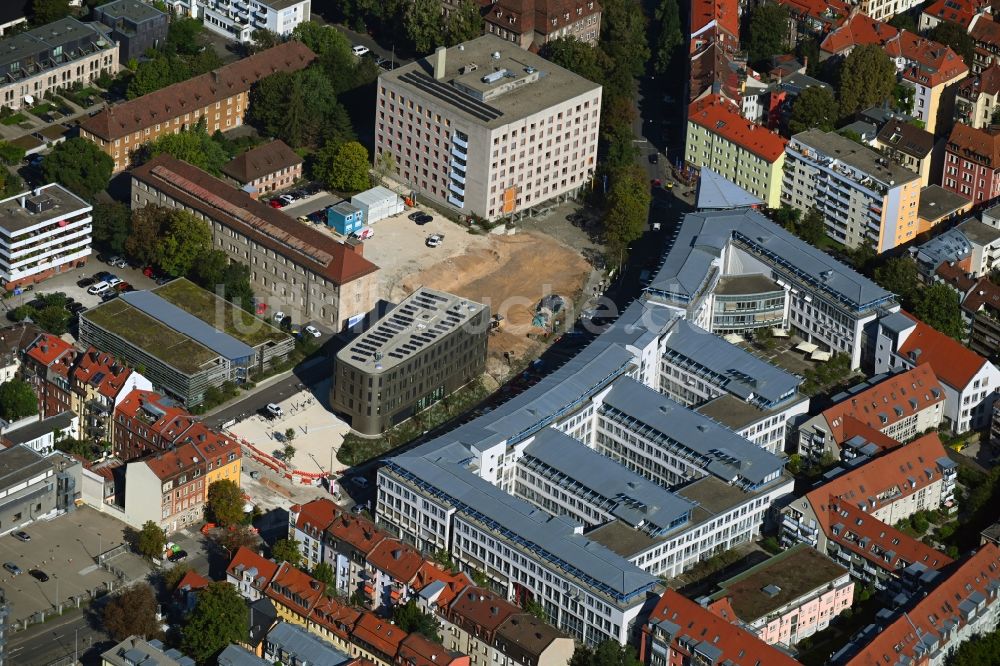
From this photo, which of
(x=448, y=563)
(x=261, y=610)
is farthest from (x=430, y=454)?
(x=261, y=610)

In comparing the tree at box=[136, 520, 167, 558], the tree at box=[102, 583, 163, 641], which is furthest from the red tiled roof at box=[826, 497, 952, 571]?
the tree at box=[102, 583, 163, 641]

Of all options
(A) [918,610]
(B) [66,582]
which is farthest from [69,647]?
(A) [918,610]

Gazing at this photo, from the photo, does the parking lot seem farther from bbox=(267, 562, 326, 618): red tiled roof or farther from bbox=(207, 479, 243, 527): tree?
bbox=(267, 562, 326, 618): red tiled roof

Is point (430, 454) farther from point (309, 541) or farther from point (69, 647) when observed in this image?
point (69, 647)

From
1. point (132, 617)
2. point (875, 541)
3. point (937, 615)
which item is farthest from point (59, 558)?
point (937, 615)

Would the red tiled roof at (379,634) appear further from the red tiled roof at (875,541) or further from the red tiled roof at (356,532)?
the red tiled roof at (875,541)

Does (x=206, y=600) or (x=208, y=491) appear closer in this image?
(x=206, y=600)

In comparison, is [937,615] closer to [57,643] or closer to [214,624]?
[214,624]

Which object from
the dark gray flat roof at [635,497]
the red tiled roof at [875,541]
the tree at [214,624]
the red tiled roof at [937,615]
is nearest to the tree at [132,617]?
the tree at [214,624]
